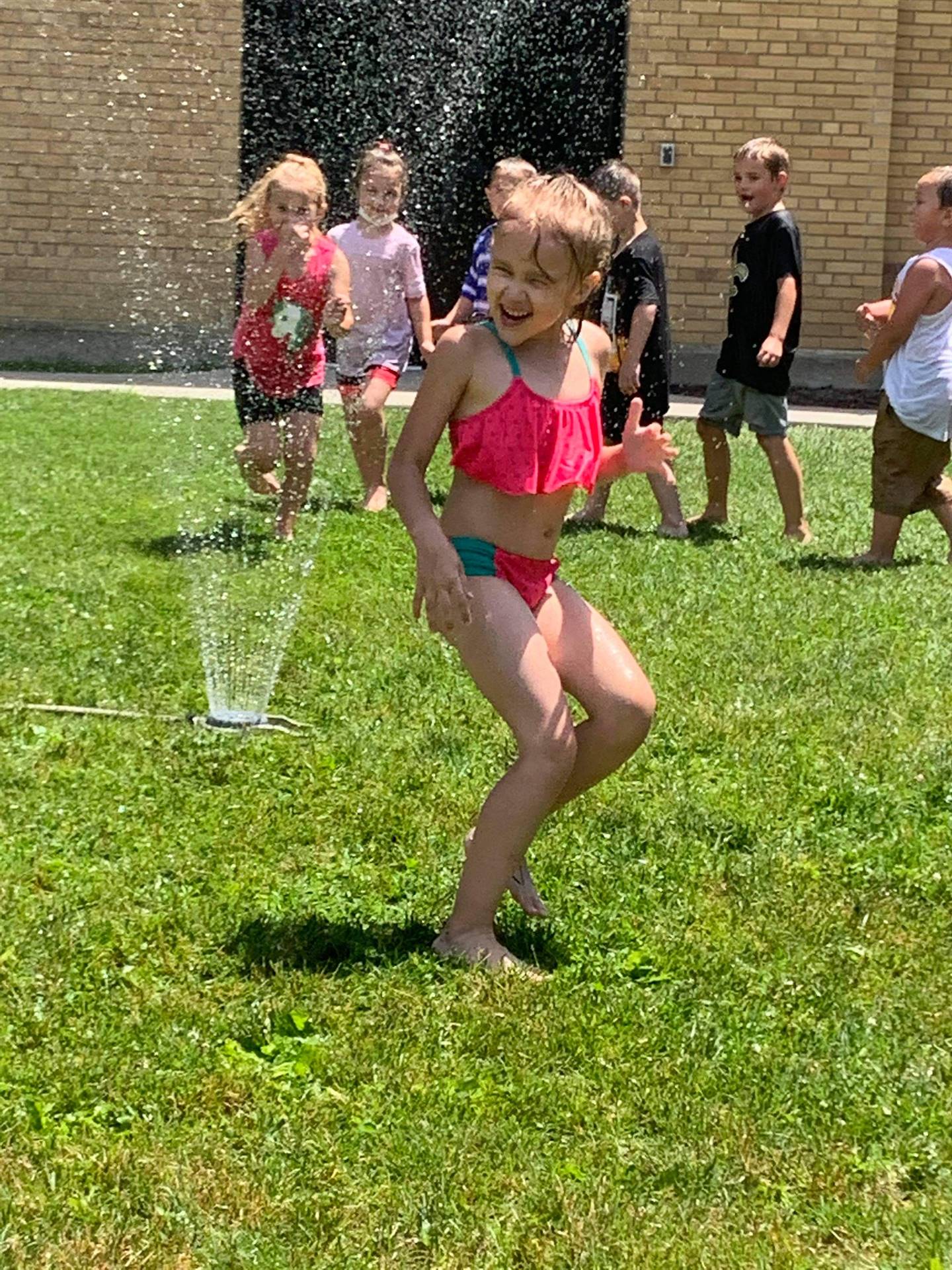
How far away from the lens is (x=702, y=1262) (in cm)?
264

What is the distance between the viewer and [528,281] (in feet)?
11.7

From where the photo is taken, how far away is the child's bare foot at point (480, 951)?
11.8 feet

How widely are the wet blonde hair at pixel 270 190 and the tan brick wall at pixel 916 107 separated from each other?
9.04m

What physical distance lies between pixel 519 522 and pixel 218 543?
15.4 feet

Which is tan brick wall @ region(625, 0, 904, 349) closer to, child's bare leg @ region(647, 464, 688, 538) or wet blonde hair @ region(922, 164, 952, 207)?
child's bare leg @ region(647, 464, 688, 538)

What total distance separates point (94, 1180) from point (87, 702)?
2810mm

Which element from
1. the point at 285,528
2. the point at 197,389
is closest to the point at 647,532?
the point at 285,528

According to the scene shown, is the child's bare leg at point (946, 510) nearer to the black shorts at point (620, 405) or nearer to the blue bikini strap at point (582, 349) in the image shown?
the black shorts at point (620, 405)

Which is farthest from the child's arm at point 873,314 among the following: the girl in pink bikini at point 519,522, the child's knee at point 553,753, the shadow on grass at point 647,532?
the child's knee at point 553,753

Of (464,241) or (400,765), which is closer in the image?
(400,765)

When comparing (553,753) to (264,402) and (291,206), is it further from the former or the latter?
(264,402)

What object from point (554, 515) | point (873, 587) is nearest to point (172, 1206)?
point (554, 515)

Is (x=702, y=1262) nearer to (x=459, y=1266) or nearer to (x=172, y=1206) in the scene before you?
(x=459, y=1266)

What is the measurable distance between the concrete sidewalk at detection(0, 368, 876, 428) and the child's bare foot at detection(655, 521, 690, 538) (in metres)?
5.02
